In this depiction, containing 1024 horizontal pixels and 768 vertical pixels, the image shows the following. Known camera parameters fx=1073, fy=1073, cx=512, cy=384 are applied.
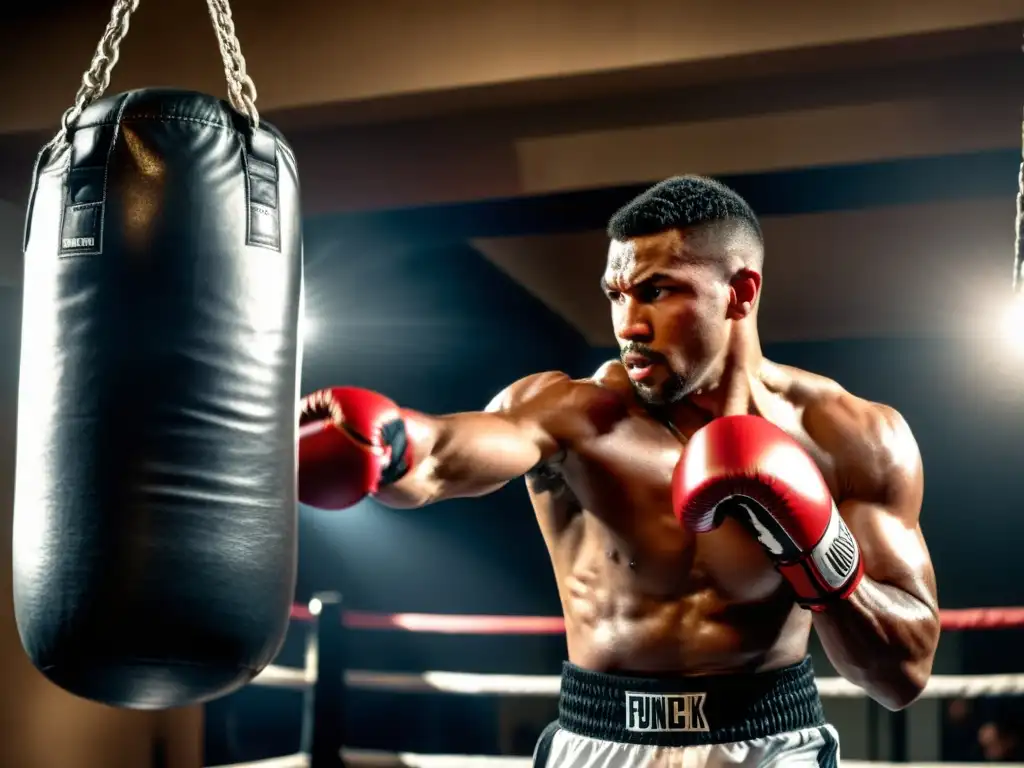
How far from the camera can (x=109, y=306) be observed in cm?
127

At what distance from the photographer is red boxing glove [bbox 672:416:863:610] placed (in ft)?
5.17

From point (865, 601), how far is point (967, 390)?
5.46 metres

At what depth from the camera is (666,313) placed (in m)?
1.83

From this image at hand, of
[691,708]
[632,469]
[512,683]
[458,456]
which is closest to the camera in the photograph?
[458,456]

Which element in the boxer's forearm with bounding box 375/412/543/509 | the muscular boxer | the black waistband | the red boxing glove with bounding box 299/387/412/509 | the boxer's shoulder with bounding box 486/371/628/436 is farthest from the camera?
the boxer's shoulder with bounding box 486/371/628/436

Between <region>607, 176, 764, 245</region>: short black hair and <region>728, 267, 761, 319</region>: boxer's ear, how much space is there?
102 millimetres

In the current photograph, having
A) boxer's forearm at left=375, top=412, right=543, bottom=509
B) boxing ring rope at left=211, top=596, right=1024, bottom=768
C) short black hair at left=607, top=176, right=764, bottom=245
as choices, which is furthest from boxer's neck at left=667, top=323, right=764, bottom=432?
boxing ring rope at left=211, top=596, right=1024, bottom=768

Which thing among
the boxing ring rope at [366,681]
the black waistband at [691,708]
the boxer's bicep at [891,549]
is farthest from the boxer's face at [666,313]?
the boxing ring rope at [366,681]

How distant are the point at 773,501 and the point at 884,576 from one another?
1.15ft

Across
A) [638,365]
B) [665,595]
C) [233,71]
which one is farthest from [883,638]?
[233,71]

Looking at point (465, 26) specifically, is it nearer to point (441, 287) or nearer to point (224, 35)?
point (224, 35)

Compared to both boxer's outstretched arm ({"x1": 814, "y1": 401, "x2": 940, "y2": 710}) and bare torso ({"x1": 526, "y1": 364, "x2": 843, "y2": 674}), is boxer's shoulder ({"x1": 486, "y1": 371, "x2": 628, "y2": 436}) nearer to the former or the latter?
bare torso ({"x1": 526, "y1": 364, "x2": 843, "y2": 674})

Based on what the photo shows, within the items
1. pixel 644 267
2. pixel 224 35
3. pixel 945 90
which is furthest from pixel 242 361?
pixel 945 90

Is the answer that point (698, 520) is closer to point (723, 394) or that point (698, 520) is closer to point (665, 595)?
point (665, 595)
